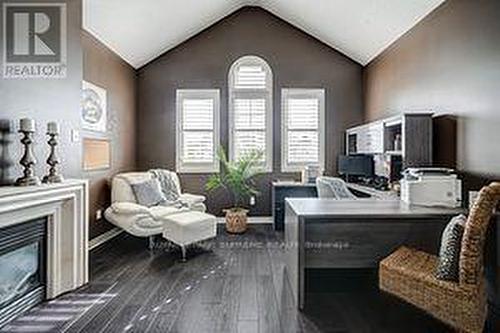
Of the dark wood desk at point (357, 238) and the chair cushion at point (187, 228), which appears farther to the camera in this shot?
the chair cushion at point (187, 228)

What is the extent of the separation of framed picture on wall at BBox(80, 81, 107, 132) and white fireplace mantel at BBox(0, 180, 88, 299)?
1.60 meters

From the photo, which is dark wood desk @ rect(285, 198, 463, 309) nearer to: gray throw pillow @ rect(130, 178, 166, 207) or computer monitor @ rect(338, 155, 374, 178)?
computer monitor @ rect(338, 155, 374, 178)

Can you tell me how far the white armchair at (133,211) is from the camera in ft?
15.6

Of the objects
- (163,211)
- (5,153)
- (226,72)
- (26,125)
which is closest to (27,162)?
(5,153)

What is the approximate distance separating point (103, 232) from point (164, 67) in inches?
117

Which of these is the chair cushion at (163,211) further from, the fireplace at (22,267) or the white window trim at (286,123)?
the white window trim at (286,123)

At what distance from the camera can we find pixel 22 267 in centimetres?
304

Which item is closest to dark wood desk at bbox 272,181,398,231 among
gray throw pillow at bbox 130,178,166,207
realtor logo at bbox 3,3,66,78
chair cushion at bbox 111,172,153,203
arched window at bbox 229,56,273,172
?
arched window at bbox 229,56,273,172

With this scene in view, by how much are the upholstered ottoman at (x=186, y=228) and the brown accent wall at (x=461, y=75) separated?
275cm

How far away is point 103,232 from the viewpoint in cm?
541

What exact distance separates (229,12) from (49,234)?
15.6 ft

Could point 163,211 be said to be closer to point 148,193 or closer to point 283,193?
point 148,193

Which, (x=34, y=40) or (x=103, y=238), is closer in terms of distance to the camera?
(x=34, y=40)

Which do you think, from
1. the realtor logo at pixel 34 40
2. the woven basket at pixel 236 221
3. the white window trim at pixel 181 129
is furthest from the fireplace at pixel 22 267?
the white window trim at pixel 181 129
